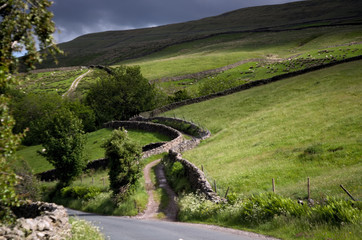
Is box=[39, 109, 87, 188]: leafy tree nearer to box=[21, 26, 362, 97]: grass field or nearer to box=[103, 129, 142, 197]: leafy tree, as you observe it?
box=[103, 129, 142, 197]: leafy tree

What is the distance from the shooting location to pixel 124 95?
275 feet

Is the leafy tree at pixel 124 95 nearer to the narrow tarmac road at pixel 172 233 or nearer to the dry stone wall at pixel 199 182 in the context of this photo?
the dry stone wall at pixel 199 182

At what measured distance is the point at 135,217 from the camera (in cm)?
2497

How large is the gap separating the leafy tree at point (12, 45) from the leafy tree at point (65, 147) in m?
30.1

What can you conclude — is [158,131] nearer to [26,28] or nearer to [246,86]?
[246,86]

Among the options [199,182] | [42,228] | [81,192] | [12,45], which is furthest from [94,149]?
[12,45]

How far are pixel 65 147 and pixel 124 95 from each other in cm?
4538

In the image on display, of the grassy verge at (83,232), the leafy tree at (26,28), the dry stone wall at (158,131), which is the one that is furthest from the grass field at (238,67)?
the leafy tree at (26,28)

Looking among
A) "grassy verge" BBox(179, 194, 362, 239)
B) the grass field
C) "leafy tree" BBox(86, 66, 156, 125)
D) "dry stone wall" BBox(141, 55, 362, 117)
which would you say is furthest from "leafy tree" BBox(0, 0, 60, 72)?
the grass field

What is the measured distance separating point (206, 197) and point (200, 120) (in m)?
35.9

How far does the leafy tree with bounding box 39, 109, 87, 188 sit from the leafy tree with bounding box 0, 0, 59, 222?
30072 millimetres

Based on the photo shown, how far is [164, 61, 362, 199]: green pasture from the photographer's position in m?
21.0

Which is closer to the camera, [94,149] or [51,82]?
[94,149]

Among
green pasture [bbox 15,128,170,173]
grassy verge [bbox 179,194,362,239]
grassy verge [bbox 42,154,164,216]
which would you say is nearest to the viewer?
grassy verge [bbox 179,194,362,239]
